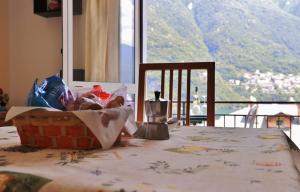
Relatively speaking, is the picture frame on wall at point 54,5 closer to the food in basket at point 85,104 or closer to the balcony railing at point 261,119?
the balcony railing at point 261,119

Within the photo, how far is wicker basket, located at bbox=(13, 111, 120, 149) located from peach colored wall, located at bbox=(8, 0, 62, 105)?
2353mm

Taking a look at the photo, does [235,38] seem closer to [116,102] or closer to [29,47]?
[29,47]

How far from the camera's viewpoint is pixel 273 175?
532 millimetres

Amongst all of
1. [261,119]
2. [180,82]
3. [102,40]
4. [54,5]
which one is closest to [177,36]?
[261,119]

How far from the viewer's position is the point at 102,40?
285 cm

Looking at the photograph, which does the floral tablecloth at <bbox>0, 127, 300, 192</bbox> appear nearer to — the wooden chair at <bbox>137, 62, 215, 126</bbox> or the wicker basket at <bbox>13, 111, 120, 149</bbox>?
the wicker basket at <bbox>13, 111, 120, 149</bbox>

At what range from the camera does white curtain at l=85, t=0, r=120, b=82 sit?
2732 mm

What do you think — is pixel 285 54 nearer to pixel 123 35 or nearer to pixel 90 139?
pixel 123 35

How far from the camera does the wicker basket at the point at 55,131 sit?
2.40ft

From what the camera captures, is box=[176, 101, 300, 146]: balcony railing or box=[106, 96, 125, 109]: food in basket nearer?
box=[106, 96, 125, 109]: food in basket

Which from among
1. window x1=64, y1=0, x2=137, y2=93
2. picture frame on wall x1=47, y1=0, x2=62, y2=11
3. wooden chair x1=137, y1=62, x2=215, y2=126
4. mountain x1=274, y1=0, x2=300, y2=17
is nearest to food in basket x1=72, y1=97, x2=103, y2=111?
wooden chair x1=137, y1=62, x2=215, y2=126

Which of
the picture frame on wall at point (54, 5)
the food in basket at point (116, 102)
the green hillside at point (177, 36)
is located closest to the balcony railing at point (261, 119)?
the green hillside at point (177, 36)

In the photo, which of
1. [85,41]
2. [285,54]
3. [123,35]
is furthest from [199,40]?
[85,41]

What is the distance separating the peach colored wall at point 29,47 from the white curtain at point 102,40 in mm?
434
